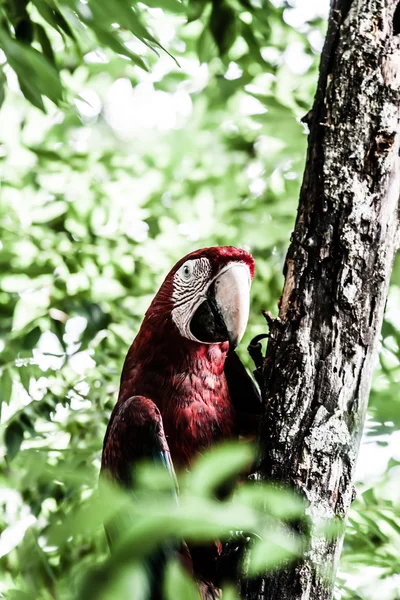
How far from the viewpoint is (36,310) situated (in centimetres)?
176

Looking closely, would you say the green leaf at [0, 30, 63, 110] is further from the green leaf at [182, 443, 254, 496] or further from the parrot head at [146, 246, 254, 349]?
the parrot head at [146, 246, 254, 349]

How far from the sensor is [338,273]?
0.95 metres

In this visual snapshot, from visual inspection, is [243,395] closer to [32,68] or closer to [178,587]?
[32,68]

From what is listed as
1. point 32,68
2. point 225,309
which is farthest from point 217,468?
point 225,309

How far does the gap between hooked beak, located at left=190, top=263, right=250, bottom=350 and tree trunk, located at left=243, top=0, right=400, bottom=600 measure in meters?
0.27

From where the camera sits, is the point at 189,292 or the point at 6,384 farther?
the point at 6,384

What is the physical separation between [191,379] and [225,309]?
16cm

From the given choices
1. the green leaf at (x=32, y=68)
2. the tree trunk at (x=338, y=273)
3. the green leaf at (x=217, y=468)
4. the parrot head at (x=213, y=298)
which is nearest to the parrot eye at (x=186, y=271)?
the parrot head at (x=213, y=298)

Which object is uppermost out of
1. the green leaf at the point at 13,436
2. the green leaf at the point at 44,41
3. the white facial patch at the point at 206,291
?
the green leaf at the point at 44,41

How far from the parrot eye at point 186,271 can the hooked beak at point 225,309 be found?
0.25ft

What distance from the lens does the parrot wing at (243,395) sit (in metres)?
1.33

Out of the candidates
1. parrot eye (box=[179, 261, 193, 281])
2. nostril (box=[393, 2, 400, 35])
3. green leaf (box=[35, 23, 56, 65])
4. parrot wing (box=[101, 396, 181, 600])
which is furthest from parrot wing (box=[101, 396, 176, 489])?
nostril (box=[393, 2, 400, 35])

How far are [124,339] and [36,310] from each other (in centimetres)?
26

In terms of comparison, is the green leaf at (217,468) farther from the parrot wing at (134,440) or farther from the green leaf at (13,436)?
the green leaf at (13,436)
